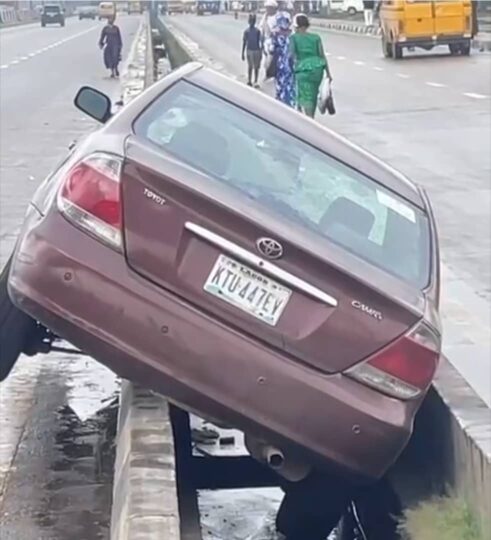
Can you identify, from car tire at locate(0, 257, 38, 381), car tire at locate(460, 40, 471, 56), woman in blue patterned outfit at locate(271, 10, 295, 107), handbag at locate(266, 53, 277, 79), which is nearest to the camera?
car tire at locate(0, 257, 38, 381)

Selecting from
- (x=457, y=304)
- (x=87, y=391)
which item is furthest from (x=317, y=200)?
(x=457, y=304)

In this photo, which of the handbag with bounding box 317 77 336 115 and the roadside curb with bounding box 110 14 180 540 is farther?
the handbag with bounding box 317 77 336 115

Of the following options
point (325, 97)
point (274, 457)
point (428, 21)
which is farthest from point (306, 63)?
point (428, 21)

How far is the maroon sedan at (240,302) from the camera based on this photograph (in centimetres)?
527

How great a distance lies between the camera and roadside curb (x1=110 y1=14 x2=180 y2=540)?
185 inches

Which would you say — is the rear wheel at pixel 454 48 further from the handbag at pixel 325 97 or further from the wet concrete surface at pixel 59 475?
the wet concrete surface at pixel 59 475

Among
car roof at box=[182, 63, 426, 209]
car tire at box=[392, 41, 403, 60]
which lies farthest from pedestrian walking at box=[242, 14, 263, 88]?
car roof at box=[182, 63, 426, 209]

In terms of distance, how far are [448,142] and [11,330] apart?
1531 cm

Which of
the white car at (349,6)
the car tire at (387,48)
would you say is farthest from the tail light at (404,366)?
the white car at (349,6)

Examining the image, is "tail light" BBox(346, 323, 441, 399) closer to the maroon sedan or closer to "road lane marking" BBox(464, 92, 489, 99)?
the maroon sedan

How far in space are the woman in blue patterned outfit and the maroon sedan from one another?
1230 cm

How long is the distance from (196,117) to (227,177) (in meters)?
0.50

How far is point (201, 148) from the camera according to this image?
227 inches

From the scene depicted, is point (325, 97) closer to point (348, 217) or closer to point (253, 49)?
point (348, 217)
